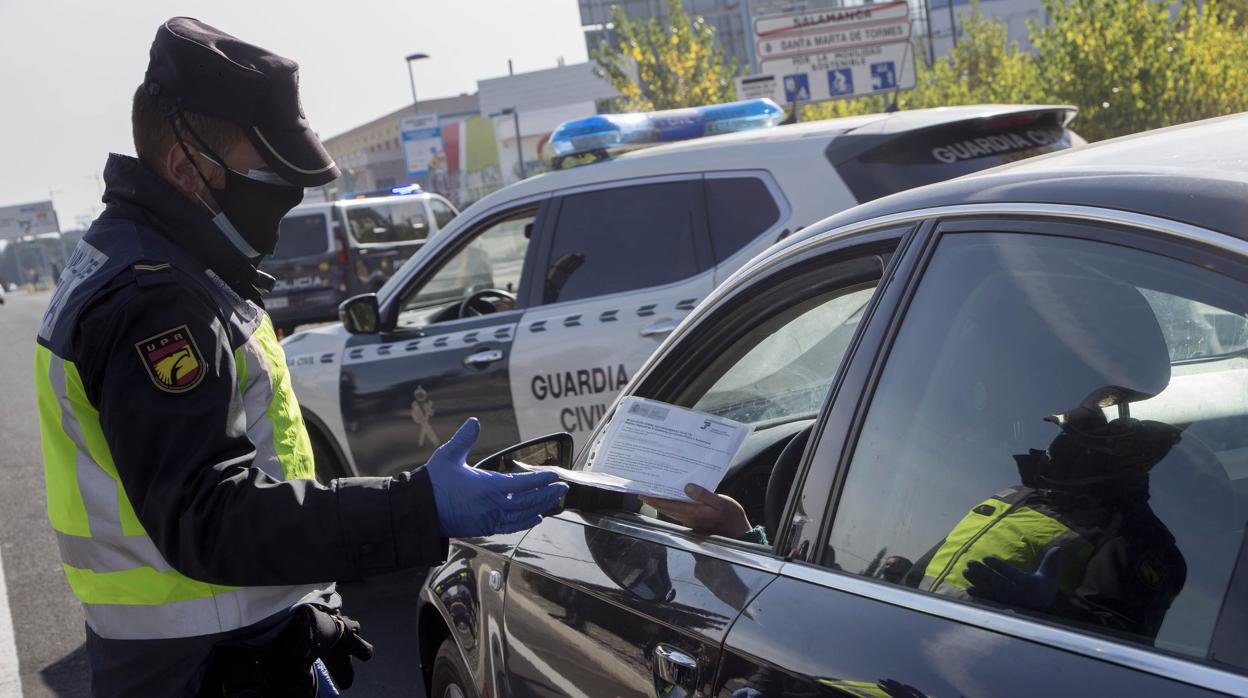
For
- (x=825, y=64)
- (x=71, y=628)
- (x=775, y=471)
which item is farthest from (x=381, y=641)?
(x=825, y=64)

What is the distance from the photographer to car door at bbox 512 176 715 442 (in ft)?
16.1

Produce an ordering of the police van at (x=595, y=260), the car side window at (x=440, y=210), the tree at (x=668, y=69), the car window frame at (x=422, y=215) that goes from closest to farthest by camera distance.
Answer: the police van at (x=595, y=260), the car window frame at (x=422, y=215), the car side window at (x=440, y=210), the tree at (x=668, y=69)

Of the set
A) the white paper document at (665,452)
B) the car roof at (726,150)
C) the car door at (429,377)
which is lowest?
the car door at (429,377)

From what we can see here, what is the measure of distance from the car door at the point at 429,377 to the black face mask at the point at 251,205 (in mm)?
2878

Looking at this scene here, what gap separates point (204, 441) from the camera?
6.14ft

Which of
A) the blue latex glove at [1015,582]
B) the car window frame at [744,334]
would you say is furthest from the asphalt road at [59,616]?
the blue latex glove at [1015,582]

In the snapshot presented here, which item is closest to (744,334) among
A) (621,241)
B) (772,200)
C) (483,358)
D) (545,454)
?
(545,454)

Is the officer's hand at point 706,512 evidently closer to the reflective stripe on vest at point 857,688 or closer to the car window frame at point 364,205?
the reflective stripe on vest at point 857,688

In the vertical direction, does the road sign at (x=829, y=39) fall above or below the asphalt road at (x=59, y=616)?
above

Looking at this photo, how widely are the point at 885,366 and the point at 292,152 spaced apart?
1.14 meters

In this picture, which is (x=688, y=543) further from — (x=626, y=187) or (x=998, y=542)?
(x=626, y=187)

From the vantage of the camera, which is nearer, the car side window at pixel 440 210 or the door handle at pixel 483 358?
the door handle at pixel 483 358

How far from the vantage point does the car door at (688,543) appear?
1927 mm

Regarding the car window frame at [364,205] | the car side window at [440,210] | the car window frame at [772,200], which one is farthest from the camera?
the car side window at [440,210]
